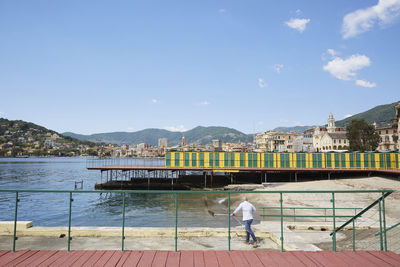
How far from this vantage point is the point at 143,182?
50.6m

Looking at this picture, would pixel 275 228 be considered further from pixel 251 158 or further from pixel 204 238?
pixel 251 158

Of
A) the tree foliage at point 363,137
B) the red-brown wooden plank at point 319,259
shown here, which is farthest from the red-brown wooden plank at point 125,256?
the tree foliage at point 363,137

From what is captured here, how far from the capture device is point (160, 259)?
21.9ft

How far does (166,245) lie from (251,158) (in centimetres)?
4036

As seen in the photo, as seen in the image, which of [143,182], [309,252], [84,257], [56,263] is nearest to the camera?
[56,263]

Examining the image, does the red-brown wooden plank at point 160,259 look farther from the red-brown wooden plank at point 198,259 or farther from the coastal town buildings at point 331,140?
the coastal town buildings at point 331,140

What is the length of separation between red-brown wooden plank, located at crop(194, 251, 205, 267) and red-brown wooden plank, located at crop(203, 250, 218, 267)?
0.31ft

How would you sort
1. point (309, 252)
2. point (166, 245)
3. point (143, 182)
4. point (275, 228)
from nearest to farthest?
point (309, 252) < point (166, 245) < point (275, 228) < point (143, 182)

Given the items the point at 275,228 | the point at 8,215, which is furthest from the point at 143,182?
the point at 275,228

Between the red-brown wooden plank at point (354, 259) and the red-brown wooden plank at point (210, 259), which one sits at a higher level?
the red-brown wooden plank at point (210, 259)

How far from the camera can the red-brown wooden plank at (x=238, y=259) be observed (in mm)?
6406

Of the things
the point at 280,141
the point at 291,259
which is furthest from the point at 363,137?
the point at 291,259

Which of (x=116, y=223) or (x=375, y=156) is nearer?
(x=116, y=223)

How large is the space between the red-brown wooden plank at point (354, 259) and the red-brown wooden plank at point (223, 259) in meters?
3.08
